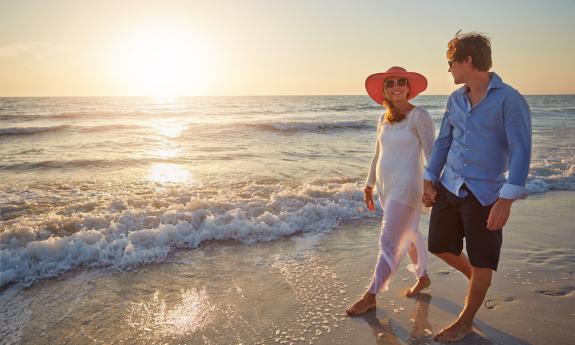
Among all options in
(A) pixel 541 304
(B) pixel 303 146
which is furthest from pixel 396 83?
(B) pixel 303 146

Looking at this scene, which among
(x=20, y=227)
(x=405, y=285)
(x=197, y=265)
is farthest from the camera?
(x=20, y=227)

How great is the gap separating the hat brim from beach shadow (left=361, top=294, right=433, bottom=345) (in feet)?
6.12

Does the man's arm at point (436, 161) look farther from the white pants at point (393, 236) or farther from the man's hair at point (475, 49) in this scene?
the man's hair at point (475, 49)

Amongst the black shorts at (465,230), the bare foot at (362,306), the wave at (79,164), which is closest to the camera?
the black shorts at (465,230)

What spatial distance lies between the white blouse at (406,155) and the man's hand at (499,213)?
0.74m

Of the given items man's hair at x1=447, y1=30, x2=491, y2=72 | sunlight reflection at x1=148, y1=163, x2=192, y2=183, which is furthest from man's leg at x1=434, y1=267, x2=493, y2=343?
sunlight reflection at x1=148, y1=163, x2=192, y2=183

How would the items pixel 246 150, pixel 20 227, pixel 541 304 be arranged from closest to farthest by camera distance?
pixel 541 304 → pixel 20 227 → pixel 246 150

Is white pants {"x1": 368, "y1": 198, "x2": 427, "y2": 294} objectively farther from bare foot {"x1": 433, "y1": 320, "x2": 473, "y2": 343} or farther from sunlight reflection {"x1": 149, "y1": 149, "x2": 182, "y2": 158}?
sunlight reflection {"x1": 149, "y1": 149, "x2": 182, "y2": 158}

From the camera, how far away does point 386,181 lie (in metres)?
3.37

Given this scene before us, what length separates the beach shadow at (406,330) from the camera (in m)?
3.04

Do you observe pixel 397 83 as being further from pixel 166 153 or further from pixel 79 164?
pixel 166 153

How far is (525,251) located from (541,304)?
143 cm

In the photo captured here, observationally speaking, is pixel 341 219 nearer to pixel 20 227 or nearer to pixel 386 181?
pixel 386 181

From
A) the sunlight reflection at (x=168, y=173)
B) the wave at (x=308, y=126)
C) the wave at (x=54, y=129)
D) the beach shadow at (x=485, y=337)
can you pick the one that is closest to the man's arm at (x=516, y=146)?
the beach shadow at (x=485, y=337)
